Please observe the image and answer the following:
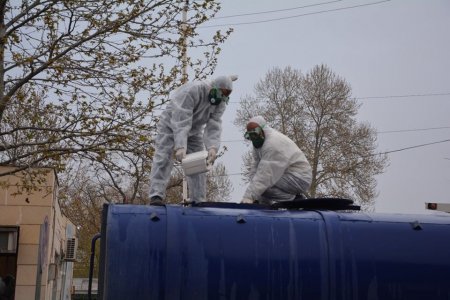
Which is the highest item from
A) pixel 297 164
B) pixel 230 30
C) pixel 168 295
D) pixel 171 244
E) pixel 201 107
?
pixel 230 30

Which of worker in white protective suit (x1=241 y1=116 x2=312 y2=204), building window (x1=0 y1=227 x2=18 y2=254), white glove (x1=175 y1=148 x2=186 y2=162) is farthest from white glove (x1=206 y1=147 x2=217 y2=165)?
building window (x1=0 y1=227 x2=18 y2=254)

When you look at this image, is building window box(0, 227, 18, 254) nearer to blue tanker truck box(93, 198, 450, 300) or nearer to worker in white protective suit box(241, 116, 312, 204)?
worker in white protective suit box(241, 116, 312, 204)

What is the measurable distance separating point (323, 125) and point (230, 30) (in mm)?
21072

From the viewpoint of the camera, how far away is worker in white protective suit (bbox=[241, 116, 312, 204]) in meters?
6.52

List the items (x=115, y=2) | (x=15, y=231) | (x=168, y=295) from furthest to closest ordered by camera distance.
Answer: (x=15, y=231) → (x=115, y=2) → (x=168, y=295)

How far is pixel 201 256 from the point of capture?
4695 mm

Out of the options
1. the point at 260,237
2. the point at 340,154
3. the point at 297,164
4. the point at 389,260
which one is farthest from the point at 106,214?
the point at 340,154

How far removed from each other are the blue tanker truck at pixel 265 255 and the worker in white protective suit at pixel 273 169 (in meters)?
1.40

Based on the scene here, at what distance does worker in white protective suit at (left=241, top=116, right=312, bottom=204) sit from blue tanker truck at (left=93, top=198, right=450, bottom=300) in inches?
55.0

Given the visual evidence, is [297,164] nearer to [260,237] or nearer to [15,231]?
[260,237]

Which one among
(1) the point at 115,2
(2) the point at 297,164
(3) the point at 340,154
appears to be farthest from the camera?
(3) the point at 340,154

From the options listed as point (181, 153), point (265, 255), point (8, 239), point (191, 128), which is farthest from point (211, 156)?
point (8, 239)

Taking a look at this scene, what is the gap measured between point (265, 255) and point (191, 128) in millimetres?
2428

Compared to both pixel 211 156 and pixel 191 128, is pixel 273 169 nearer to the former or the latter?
pixel 211 156
